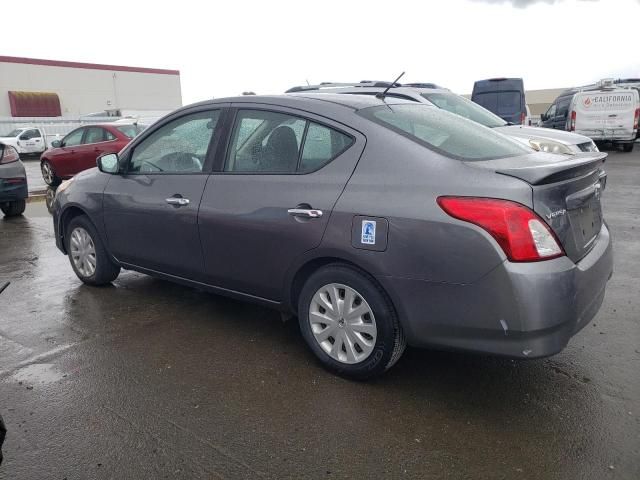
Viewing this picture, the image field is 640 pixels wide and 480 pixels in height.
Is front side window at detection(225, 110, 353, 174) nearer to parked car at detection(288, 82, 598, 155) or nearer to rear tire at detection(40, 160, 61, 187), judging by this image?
parked car at detection(288, 82, 598, 155)

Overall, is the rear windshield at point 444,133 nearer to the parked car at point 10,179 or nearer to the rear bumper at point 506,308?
the rear bumper at point 506,308

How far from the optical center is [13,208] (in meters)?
9.39

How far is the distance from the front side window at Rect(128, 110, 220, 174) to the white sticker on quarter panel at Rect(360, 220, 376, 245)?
1508 mm

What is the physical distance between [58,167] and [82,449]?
12.4 m

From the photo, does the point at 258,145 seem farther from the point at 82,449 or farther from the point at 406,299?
the point at 82,449

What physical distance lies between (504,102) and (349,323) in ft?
47.6

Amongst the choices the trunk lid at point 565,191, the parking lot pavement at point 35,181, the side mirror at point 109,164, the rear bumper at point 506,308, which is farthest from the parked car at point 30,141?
the trunk lid at point 565,191

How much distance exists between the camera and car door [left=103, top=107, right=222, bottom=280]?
13.1 feet

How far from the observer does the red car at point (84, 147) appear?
13234 mm

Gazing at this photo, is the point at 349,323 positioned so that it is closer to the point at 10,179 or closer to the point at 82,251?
the point at 82,251

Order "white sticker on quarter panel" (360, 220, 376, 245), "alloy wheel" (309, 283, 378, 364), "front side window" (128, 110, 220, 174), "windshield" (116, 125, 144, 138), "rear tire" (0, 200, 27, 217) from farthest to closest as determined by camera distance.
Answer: "windshield" (116, 125, 144, 138)
"rear tire" (0, 200, 27, 217)
"front side window" (128, 110, 220, 174)
"alloy wheel" (309, 283, 378, 364)
"white sticker on quarter panel" (360, 220, 376, 245)

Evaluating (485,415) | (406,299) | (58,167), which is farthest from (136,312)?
(58,167)

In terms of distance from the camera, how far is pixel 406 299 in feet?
9.72

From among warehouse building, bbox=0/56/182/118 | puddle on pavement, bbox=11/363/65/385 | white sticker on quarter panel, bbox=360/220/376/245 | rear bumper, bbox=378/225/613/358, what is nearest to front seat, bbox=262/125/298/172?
white sticker on quarter panel, bbox=360/220/376/245
